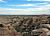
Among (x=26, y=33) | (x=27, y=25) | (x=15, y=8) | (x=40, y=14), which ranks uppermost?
(x=15, y=8)

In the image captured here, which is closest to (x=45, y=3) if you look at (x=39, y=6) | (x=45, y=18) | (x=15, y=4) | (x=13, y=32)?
(x=39, y=6)

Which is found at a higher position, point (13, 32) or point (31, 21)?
point (31, 21)

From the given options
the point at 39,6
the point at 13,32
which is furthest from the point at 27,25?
the point at 39,6

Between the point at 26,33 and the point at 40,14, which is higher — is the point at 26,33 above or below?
below

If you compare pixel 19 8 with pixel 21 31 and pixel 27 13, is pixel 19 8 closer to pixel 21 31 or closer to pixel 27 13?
pixel 27 13

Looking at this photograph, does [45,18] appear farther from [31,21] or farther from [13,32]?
[13,32]
